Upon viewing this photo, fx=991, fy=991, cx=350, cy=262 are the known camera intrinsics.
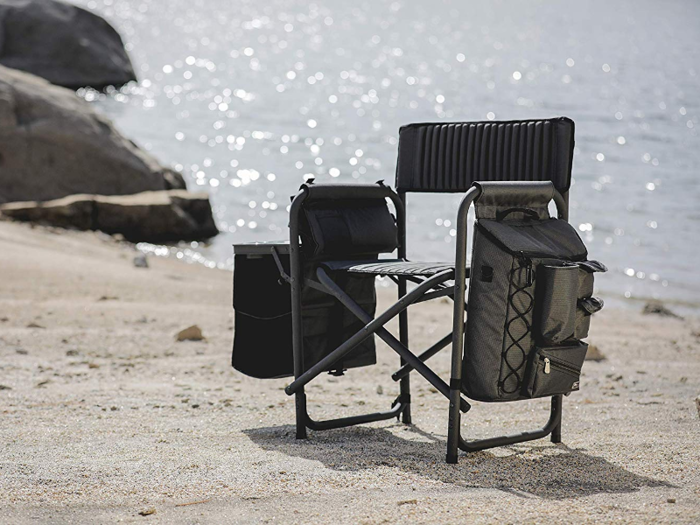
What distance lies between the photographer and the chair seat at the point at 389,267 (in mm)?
3438

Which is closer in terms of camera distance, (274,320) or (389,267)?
(389,267)

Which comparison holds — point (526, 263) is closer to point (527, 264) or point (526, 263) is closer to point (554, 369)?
point (527, 264)

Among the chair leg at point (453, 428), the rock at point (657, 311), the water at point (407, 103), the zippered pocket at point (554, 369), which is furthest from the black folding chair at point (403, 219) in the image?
the water at point (407, 103)

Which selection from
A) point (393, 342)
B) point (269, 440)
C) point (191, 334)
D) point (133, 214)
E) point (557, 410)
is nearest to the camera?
point (393, 342)

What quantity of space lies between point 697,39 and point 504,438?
4668 centimetres

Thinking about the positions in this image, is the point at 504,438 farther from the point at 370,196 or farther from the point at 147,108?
the point at 147,108

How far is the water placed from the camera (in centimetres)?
1489

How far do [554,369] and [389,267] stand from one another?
69 centimetres

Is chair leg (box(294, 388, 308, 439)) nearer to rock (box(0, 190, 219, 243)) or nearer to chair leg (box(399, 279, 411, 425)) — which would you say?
chair leg (box(399, 279, 411, 425))

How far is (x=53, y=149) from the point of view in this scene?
502 inches

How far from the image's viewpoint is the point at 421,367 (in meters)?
3.48

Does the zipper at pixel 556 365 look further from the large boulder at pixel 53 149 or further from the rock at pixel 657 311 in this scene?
the large boulder at pixel 53 149

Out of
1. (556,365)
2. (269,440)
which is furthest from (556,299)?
(269,440)

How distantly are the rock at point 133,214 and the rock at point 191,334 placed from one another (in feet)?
20.0
